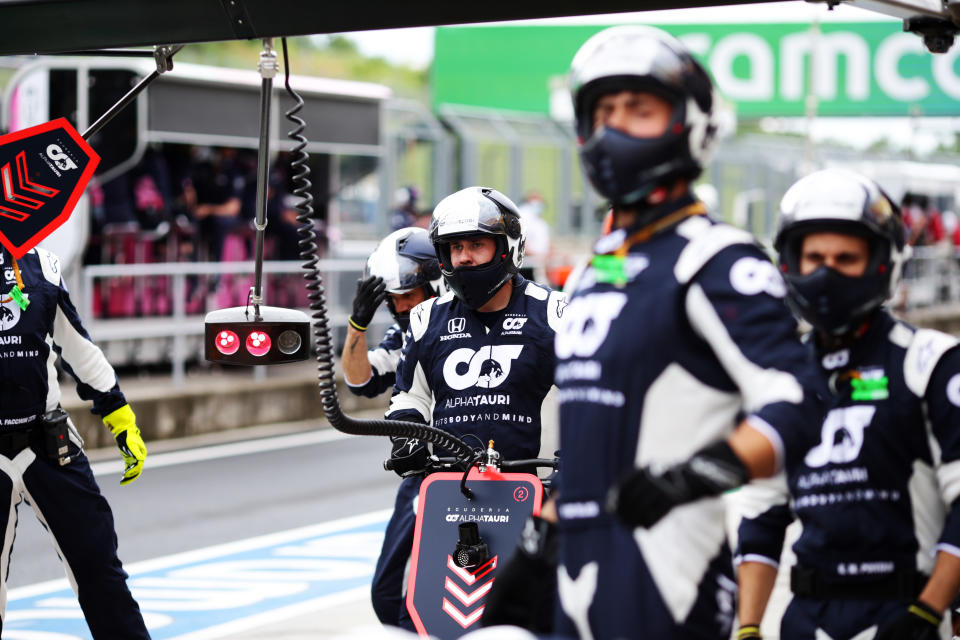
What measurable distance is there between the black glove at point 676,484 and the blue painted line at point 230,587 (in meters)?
4.73

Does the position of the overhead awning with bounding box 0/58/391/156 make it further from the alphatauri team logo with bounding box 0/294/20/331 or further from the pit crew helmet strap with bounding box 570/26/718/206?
the pit crew helmet strap with bounding box 570/26/718/206

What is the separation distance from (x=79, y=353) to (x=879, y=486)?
342 cm

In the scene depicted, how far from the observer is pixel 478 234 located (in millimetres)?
Result: 5051

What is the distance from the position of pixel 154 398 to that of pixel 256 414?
1.51 meters

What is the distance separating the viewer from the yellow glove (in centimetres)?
576

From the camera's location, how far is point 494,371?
4949 mm

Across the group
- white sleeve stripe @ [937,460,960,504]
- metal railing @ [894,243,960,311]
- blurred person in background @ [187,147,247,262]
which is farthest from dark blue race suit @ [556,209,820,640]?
metal railing @ [894,243,960,311]

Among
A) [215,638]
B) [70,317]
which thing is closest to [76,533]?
[70,317]

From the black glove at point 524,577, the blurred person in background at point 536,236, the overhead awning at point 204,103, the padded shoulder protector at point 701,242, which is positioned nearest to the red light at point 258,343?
the black glove at point 524,577

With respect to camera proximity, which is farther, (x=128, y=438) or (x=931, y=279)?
(x=931, y=279)

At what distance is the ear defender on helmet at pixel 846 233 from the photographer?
3.43 m

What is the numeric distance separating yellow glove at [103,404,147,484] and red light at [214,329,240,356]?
1.65 metres

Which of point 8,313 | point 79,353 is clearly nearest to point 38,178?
point 8,313

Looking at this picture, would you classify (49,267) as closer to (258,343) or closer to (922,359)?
(258,343)
